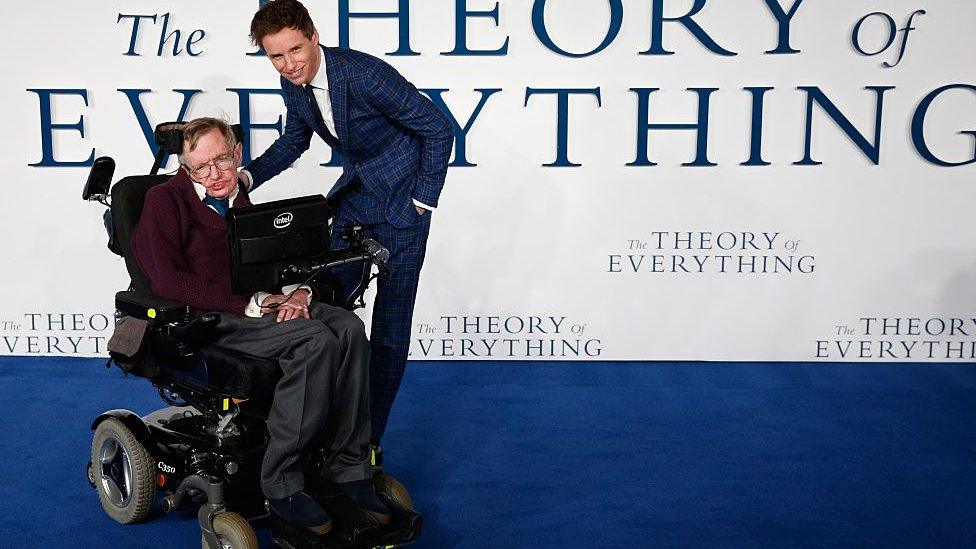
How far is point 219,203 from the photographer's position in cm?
322

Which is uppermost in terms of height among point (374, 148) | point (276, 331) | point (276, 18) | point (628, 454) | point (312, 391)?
point (276, 18)

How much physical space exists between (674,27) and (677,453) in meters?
1.82

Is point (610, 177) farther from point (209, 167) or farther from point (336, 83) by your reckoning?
point (209, 167)

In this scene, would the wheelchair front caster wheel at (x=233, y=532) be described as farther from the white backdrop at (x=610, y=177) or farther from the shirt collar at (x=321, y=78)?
the white backdrop at (x=610, y=177)

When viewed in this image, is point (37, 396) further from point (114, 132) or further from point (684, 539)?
point (684, 539)

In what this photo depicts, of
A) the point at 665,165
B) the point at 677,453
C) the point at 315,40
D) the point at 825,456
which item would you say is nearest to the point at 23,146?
the point at 315,40

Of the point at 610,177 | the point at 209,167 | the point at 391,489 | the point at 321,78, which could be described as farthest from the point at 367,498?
the point at 610,177

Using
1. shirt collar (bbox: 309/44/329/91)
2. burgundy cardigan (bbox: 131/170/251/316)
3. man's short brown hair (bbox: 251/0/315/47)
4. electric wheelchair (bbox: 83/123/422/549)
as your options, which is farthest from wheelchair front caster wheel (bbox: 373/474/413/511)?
man's short brown hair (bbox: 251/0/315/47)

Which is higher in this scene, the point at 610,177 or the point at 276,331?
the point at 610,177

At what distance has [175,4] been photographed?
15.8 feet

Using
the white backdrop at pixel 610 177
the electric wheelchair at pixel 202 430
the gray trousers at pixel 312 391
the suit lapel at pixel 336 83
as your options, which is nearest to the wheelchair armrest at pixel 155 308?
the electric wheelchair at pixel 202 430

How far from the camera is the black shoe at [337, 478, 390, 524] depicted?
115 inches

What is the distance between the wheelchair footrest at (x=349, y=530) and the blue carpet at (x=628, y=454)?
0.35m

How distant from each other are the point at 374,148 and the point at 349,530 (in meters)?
1.15
